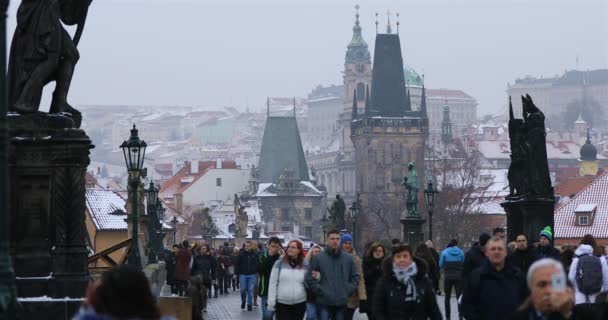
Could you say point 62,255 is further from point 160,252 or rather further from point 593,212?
point 593,212

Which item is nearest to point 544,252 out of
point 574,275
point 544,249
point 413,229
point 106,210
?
point 544,249

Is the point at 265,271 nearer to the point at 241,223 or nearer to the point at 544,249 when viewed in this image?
the point at 544,249

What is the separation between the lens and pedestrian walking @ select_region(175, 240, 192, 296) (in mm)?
29953

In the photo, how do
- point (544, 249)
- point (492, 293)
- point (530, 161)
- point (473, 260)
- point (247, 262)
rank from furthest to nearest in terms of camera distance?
point (247, 262), point (530, 161), point (544, 249), point (473, 260), point (492, 293)

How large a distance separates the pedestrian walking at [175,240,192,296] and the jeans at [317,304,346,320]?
40.4 feet

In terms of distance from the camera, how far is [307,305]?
1845 cm

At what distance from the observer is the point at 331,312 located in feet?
57.7

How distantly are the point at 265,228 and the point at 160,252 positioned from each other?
14233 centimetres

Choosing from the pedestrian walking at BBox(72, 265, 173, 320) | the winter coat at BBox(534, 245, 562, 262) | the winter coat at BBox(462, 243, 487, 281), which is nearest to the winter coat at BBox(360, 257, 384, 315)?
the winter coat at BBox(462, 243, 487, 281)

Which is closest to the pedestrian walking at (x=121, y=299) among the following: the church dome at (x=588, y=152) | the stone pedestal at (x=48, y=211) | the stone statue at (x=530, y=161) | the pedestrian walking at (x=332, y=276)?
the stone pedestal at (x=48, y=211)

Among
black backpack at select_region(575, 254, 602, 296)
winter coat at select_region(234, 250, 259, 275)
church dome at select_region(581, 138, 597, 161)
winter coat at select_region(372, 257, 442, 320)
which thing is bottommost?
winter coat at select_region(372, 257, 442, 320)

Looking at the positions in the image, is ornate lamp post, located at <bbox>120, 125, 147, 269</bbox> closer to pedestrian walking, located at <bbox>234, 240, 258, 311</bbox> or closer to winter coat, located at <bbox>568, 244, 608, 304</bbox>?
pedestrian walking, located at <bbox>234, 240, 258, 311</bbox>

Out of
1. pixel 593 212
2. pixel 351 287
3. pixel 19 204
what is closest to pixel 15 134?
pixel 19 204

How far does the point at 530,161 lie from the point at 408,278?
44.6 ft
